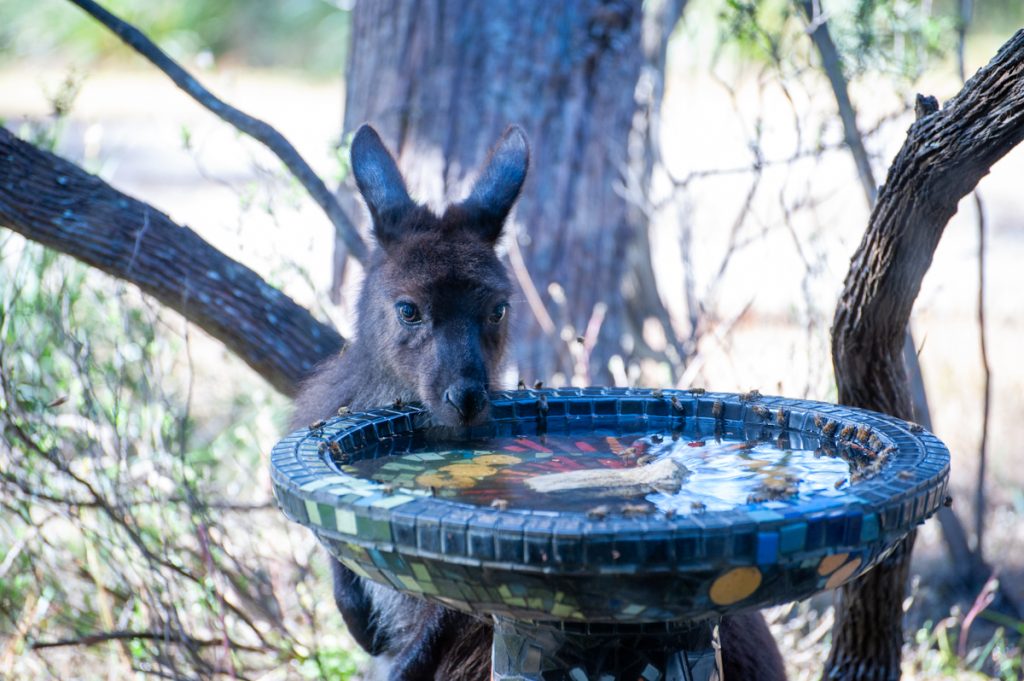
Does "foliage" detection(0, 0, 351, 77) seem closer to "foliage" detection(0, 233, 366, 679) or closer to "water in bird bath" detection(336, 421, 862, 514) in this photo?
"foliage" detection(0, 233, 366, 679)

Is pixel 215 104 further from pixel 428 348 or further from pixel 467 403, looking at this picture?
pixel 467 403

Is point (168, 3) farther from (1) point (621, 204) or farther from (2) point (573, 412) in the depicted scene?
(2) point (573, 412)

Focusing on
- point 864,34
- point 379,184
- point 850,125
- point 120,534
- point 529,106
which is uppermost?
point 864,34

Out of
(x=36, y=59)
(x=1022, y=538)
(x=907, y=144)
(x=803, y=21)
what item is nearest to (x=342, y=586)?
(x=907, y=144)

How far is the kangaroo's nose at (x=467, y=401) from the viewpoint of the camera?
3234 mm

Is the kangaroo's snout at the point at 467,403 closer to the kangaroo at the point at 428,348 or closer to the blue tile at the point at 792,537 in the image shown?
the kangaroo at the point at 428,348

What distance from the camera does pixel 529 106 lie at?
20.9ft

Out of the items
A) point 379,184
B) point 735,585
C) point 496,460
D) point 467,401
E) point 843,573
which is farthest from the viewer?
point 379,184

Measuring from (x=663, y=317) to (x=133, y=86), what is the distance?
49.8 feet

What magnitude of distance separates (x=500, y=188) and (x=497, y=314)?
0.49 metres

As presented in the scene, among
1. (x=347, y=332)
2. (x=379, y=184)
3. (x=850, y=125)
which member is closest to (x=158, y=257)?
(x=379, y=184)

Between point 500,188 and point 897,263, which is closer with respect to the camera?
point 897,263

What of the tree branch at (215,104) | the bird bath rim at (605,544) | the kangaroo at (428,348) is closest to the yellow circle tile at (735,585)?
the bird bath rim at (605,544)

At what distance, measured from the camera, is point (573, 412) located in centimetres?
329
